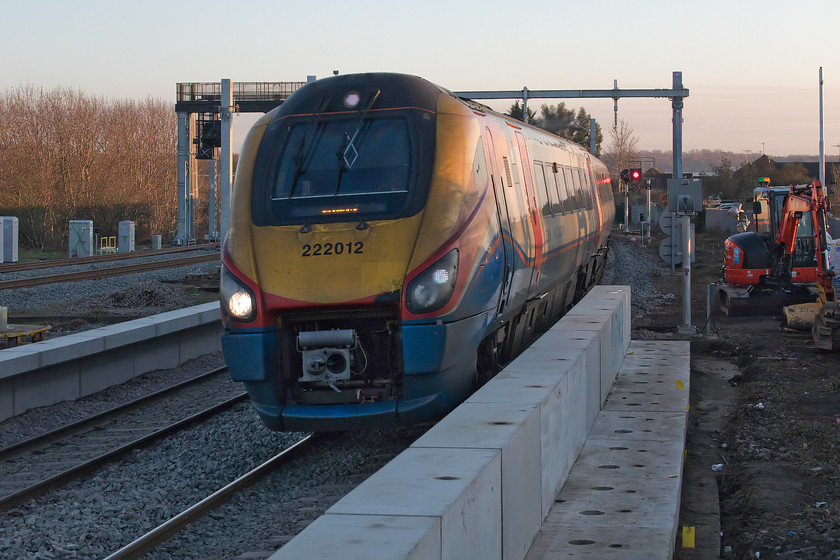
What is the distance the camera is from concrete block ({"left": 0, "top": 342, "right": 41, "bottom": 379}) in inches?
416

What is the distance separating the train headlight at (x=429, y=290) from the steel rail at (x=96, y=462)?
125 inches

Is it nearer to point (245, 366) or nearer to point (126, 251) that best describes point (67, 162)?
point (126, 251)

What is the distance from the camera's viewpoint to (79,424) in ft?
34.7

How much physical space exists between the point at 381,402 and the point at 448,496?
12.5 ft

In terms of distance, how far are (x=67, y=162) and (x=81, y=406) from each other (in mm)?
52230

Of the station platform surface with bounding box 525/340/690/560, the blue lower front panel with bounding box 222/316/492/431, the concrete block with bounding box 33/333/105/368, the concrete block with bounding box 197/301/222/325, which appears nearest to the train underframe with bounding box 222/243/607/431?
the blue lower front panel with bounding box 222/316/492/431

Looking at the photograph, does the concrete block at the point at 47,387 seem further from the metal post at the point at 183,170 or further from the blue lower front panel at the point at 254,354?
the metal post at the point at 183,170

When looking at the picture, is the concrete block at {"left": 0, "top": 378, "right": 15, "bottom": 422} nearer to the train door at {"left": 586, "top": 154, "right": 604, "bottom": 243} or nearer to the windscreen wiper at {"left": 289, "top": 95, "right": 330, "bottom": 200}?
the windscreen wiper at {"left": 289, "top": 95, "right": 330, "bottom": 200}

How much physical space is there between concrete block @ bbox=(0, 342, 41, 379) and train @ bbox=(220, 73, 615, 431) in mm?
3462

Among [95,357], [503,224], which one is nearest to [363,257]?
[503,224]

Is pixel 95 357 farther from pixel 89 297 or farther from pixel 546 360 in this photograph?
pixel 89 297

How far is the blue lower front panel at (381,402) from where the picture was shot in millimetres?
7887

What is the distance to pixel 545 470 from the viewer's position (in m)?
6.48

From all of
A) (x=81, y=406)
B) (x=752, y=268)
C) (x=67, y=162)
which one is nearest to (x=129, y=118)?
(x=67, y=162)
